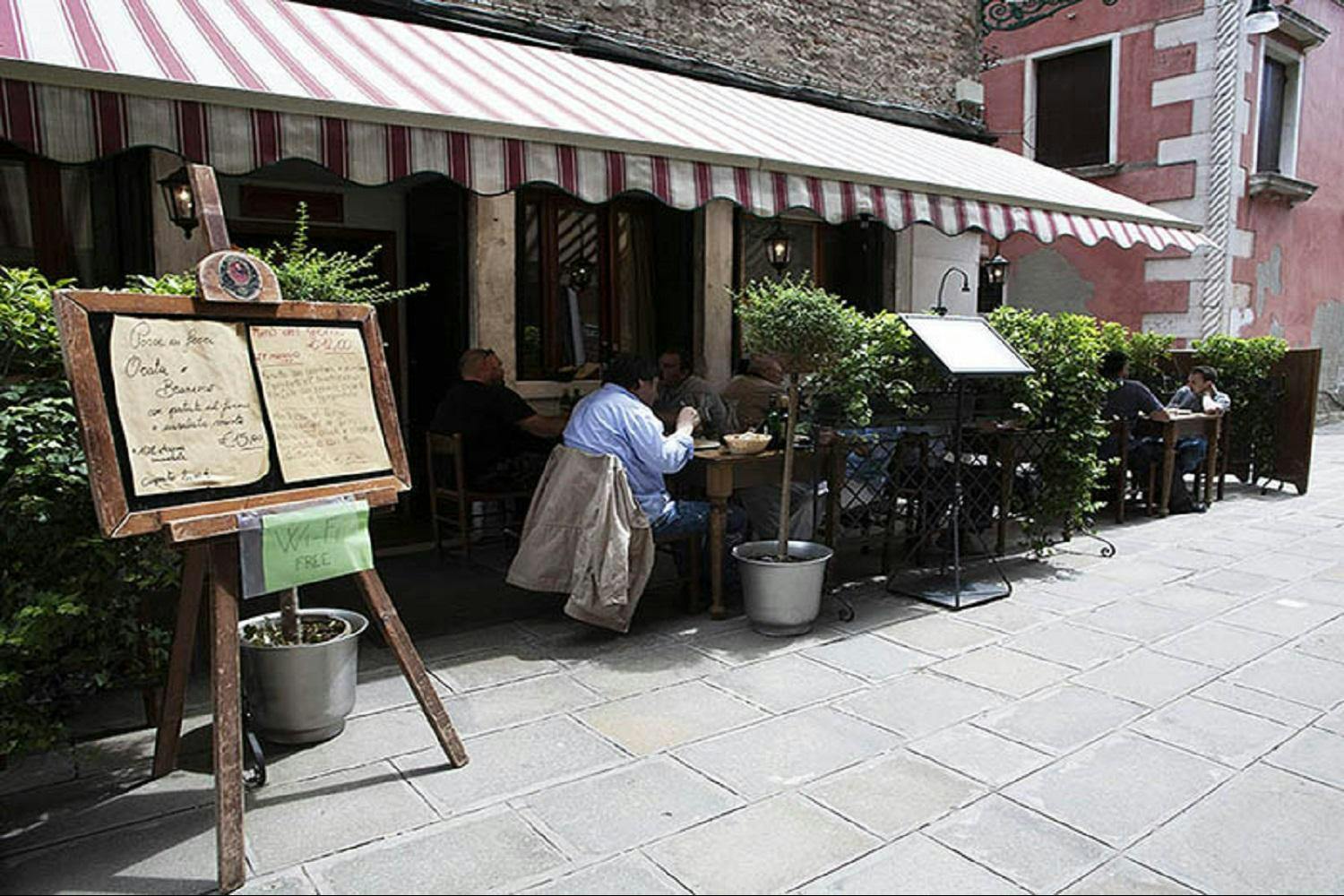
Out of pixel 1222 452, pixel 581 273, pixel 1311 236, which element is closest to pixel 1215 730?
pixel 581 273

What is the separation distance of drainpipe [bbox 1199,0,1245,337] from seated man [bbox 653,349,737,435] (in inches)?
309

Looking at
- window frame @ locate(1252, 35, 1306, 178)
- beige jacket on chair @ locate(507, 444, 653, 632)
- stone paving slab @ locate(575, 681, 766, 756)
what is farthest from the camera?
window frame @ locate(1252, 35, 1306, 178)

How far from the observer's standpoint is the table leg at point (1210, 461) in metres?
7.38

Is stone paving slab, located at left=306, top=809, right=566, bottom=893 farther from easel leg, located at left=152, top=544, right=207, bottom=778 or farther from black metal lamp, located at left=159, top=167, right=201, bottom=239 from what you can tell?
black metal lamp, located at left=159, top=167, right=201, bottom=239

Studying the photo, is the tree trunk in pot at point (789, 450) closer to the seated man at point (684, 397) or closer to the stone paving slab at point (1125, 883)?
the seated man at point (684, 397)

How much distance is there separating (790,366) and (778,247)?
345 cm

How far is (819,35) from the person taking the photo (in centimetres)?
790

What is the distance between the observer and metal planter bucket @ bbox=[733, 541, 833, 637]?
13.5ft

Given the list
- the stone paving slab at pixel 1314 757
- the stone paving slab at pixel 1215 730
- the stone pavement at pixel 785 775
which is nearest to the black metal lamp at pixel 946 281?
the stone pavement at pixel 785 775

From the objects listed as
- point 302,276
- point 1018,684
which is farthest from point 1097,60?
point 302,276

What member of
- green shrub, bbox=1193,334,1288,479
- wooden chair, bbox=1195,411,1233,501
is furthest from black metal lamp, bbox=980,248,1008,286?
wooden chair, bbox=1195,411,1233,501

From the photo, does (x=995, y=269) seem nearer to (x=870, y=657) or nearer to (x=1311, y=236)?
(x=1311, y=236)

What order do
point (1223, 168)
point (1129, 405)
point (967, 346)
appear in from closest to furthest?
point (967, 346) → point (1129, 405) → point (1223, 168)

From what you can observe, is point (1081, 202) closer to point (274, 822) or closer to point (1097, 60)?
point (274, 822)
